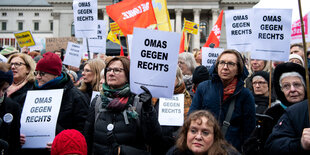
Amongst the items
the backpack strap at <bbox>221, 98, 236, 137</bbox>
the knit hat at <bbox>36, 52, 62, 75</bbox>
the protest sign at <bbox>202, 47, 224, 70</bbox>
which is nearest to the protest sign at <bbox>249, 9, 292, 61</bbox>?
the backpack strap at <bbox>221, 98, 236, 137</bbox>

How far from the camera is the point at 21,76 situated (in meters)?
4.28

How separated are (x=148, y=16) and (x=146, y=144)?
4275mm

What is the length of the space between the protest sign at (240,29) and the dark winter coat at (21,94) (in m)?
3.69

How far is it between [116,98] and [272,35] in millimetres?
2846

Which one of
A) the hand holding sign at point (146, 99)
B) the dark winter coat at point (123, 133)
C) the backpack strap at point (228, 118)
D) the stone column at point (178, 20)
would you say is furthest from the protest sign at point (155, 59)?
the stone column at point (178, 20)

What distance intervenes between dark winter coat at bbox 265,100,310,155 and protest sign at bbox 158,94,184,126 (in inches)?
67.0

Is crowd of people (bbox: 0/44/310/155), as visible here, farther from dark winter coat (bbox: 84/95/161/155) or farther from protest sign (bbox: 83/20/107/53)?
protest sign (bbox: 83/20/107/53)

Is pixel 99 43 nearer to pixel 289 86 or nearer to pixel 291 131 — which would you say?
pixel 289 86

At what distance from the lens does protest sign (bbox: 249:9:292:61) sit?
491cm

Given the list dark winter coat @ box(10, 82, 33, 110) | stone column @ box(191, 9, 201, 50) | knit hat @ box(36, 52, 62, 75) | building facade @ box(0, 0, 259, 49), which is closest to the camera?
knit hat @ box(36, 52, 62, 75)

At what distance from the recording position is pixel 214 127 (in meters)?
2.87

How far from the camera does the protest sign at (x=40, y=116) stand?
3512 mm

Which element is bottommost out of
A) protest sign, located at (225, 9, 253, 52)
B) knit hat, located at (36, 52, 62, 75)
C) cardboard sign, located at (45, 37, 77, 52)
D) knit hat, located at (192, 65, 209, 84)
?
knit hat, located at (192, 65, 209, 84)

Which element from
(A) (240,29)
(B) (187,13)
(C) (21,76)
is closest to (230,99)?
(C) (21,76)
